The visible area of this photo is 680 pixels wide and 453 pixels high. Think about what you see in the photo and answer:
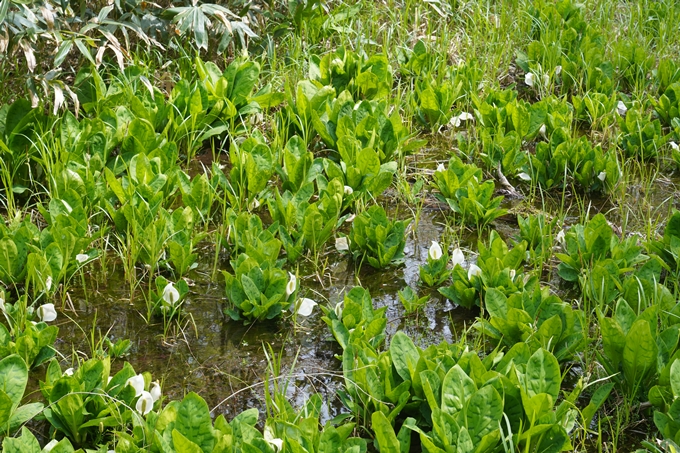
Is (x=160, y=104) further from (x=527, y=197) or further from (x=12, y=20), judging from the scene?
(x=527, y=197)

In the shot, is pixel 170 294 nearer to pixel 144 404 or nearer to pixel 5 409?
pixel 144 404

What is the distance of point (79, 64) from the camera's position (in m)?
3.98

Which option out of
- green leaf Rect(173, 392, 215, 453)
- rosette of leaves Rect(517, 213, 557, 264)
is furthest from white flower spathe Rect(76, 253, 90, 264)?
rosette of leaves Rect(517, 213, 557, 264)

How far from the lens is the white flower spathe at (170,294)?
2.57 metres

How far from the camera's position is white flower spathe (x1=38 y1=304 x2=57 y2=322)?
2.54 meters

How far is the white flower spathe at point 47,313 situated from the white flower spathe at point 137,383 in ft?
1.72

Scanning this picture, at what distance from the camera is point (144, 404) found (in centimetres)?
214

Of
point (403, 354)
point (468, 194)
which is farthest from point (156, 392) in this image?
point (468, 194)

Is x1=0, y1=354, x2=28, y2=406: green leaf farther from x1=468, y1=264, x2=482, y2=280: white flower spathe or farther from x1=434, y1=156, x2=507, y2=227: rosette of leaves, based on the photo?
x1=434, y1=156, x2=507, y2=227: rosette of leaves

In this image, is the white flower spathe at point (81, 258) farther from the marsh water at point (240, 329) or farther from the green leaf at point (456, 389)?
the green leaf at point (456, 389)

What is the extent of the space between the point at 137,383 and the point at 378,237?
1.06m

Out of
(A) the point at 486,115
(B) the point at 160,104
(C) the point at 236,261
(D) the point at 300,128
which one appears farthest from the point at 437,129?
(C) the point at 236,261

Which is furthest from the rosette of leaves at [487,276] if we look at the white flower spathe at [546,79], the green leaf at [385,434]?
the white flower spathe at [546,79]

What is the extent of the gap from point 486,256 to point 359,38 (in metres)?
2.21
